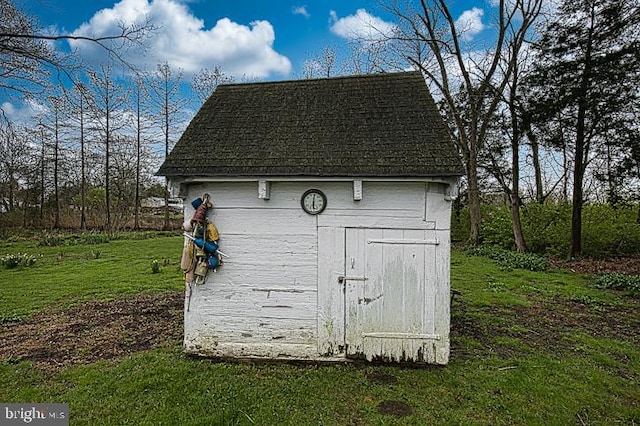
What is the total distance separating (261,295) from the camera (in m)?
4.54

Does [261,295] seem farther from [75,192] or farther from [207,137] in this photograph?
[75,192]

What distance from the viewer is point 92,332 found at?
5883mm

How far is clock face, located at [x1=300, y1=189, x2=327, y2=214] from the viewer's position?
14.6 ft

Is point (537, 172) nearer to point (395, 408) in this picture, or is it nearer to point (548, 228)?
point (548, 228)

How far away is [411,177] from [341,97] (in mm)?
1807

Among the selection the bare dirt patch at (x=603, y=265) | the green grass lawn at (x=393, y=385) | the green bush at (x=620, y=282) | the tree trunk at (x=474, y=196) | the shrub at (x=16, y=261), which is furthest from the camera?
the tree trunk at (x=474, y=196)

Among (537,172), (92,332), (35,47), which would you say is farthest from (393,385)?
(537,172)

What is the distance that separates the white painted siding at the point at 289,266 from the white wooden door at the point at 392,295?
38 mm

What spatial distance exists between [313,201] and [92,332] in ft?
14.0

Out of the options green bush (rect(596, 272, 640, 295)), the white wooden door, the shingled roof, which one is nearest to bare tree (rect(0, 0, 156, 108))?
the shingled roof

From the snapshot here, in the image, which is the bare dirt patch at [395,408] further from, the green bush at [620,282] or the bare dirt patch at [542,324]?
the green bush at [620,282]

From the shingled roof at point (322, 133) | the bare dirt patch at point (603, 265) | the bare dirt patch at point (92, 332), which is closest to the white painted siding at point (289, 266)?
the shingled roof at point (322, 133)

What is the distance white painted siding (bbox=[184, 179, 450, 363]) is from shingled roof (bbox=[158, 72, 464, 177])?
0.24 meters

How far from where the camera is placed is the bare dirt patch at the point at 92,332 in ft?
16.4
